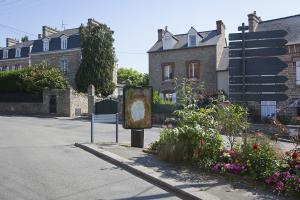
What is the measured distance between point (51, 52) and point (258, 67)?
136 feet

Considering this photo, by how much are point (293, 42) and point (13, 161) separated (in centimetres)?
2336

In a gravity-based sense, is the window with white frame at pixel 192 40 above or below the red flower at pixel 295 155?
above

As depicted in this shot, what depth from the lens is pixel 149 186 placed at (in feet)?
25.6

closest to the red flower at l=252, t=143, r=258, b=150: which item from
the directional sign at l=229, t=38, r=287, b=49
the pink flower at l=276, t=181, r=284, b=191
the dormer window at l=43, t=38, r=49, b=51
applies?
the pink flower at l=276, t=181, r=284, b=191

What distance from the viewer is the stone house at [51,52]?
45656 millimetres

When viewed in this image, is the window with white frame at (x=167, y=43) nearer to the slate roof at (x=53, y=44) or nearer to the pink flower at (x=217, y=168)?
the slate roof at (x=53, y=44)

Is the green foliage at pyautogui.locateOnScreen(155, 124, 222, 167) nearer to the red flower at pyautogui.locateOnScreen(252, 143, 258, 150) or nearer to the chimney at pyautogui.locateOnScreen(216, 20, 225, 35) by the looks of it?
the red flower at pyautogui.locateOnScreen(252, 143, 258, 150)

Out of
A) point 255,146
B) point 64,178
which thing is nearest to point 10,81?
point 64,178

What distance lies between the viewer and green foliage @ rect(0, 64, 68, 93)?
36.3 m

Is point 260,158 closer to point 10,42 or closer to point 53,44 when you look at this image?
point 53,44

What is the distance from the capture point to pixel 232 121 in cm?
944

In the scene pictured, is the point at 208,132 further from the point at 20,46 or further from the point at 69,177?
the point at 20,46

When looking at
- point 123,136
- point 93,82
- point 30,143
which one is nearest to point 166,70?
point 93,82

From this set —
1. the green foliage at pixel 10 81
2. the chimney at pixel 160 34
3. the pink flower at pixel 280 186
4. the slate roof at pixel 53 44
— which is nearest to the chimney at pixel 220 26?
the chimney at pixel 160 34
